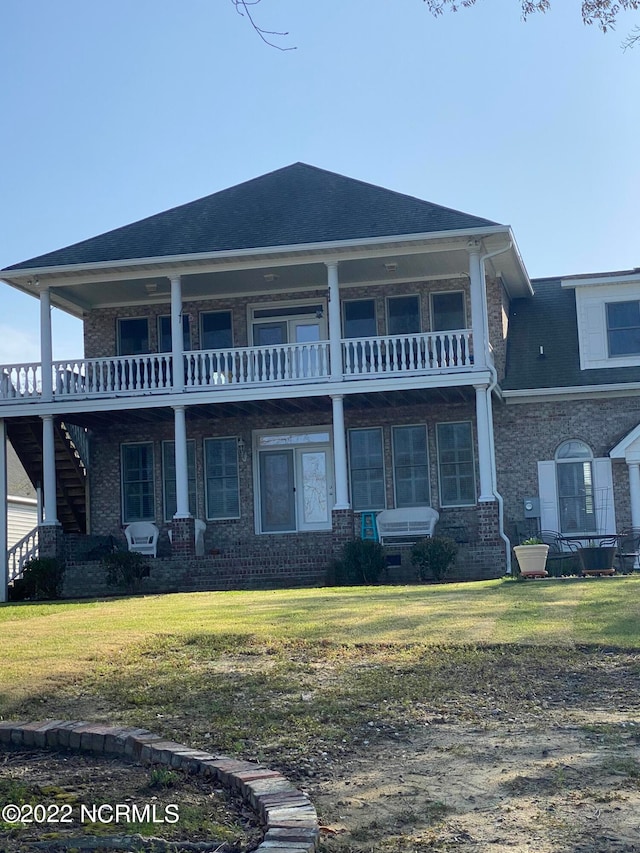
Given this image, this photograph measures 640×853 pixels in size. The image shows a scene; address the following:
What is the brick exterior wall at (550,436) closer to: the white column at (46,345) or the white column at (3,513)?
the white column at (46,345)

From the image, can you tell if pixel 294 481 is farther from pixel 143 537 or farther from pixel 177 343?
pixel 177 343

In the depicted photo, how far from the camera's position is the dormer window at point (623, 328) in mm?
21938

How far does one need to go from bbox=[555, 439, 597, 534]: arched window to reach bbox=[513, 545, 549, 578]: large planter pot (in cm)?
441

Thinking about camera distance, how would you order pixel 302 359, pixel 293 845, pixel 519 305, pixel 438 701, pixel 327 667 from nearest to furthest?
pixel 293 845 → pixel 438 701 → pixel 327 667 → pixel 302 359 → pixel 519 305

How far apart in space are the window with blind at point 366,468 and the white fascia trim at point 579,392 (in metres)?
2.86

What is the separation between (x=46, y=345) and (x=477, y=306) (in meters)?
8.36

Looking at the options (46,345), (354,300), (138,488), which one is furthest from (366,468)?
(46,345)

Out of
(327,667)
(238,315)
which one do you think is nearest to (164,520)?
(238,315)

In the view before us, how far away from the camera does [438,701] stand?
23.6ft

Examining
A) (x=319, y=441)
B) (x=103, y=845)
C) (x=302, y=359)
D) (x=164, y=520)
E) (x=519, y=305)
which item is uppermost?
(x=519, y=305)

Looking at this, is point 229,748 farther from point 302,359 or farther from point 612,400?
point 612,400

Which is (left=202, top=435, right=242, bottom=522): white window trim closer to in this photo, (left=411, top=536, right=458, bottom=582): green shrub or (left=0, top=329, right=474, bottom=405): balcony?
(left=0, top=329, right=474, bottom=405): balcony

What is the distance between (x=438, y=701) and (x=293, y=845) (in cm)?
297

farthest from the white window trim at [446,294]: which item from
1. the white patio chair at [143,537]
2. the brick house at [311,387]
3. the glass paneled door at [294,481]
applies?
the white patio chair at [143,537]
